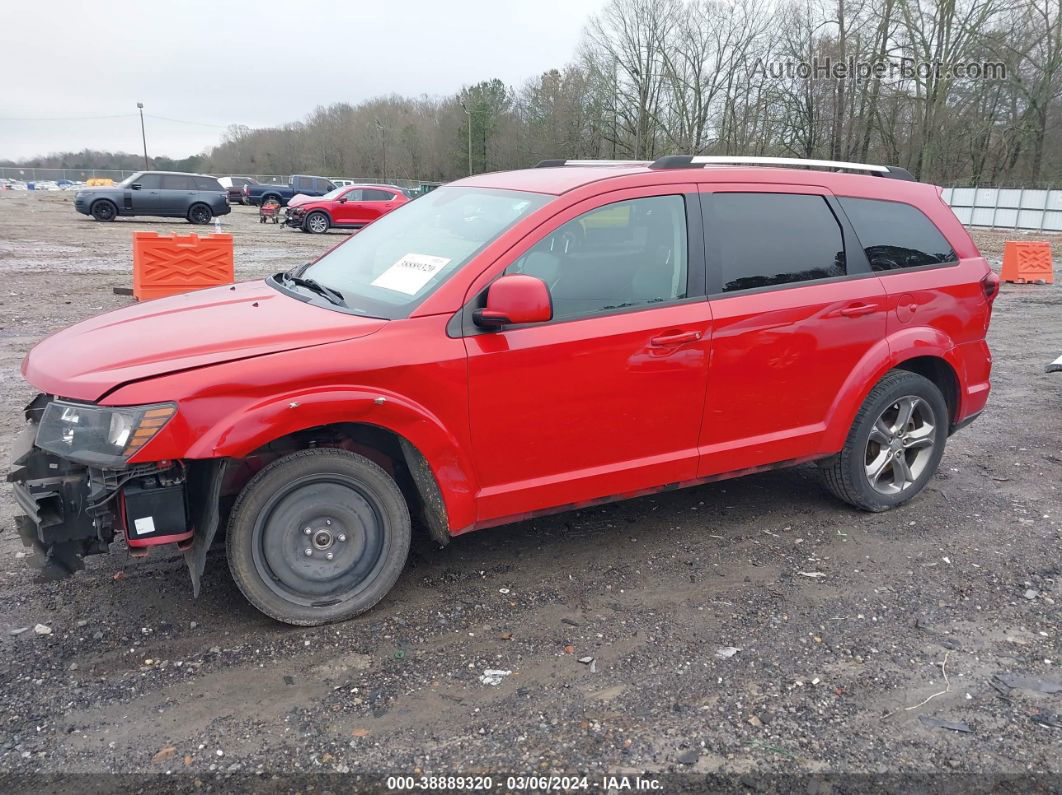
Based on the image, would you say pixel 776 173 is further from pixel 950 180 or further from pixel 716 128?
pixel 716 128

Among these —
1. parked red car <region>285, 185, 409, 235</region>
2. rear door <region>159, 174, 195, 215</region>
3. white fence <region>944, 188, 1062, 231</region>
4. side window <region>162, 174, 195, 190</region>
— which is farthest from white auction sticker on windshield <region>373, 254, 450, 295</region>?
white fence <region>944, 188, 1062, 231</region>

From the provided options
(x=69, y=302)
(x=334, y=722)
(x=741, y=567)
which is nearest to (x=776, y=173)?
(x=741, y=567)

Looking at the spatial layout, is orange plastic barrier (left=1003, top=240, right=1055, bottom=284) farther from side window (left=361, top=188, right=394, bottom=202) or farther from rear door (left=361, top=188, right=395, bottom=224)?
side window (left=361, top=188, right=394, bottom=202)

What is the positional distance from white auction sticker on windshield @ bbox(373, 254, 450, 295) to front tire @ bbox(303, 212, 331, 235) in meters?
24.0

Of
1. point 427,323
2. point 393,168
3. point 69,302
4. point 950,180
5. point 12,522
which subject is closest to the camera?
point 427,323

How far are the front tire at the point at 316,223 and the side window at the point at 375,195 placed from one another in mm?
1627

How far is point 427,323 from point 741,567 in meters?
2.04

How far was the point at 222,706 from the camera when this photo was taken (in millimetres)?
2914

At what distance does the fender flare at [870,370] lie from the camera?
4.41 meters

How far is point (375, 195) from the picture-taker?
90.8 feet

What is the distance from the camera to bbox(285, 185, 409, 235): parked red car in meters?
26.5

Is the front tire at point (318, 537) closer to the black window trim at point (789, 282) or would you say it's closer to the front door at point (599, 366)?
the front door at point (599, 366)

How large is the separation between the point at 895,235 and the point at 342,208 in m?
24.2

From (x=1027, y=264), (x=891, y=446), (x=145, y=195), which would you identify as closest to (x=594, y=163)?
(x=891, y=446)
